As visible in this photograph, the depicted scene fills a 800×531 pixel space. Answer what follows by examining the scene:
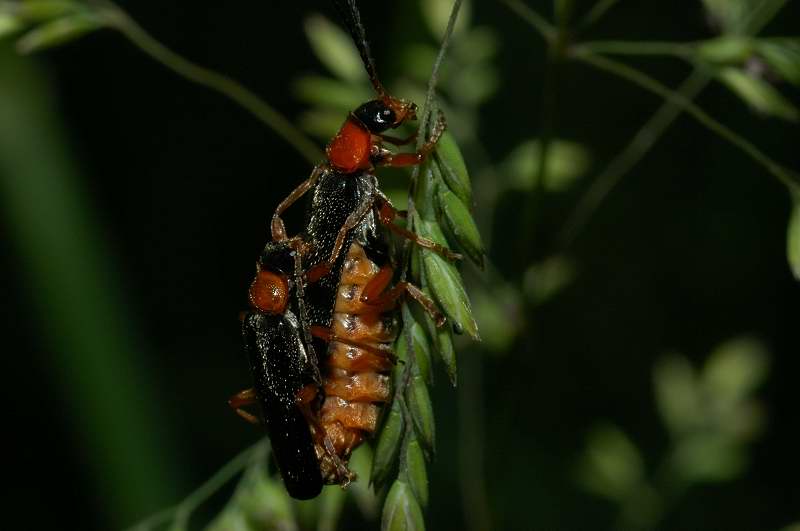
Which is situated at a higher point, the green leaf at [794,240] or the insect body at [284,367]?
the green leaf at [794,240]

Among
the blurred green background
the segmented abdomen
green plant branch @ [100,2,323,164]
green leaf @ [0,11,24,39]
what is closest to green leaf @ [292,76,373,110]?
the blurred green background

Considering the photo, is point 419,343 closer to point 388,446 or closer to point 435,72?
point 388,446

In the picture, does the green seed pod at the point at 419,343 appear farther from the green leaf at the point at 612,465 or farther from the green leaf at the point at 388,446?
the green leaf at the point at 612,465

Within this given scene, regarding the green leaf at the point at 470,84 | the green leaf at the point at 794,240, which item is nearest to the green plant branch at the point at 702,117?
the green leaf at the point at 794,240

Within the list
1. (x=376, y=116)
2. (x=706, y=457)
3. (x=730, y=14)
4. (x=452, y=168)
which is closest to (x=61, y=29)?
(x=376, y=116)

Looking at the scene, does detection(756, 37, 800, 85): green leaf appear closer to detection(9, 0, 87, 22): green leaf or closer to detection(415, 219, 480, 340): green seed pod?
detection(415, 219, 480, 340): green seed pod

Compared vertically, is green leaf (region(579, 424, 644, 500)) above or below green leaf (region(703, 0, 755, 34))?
below
